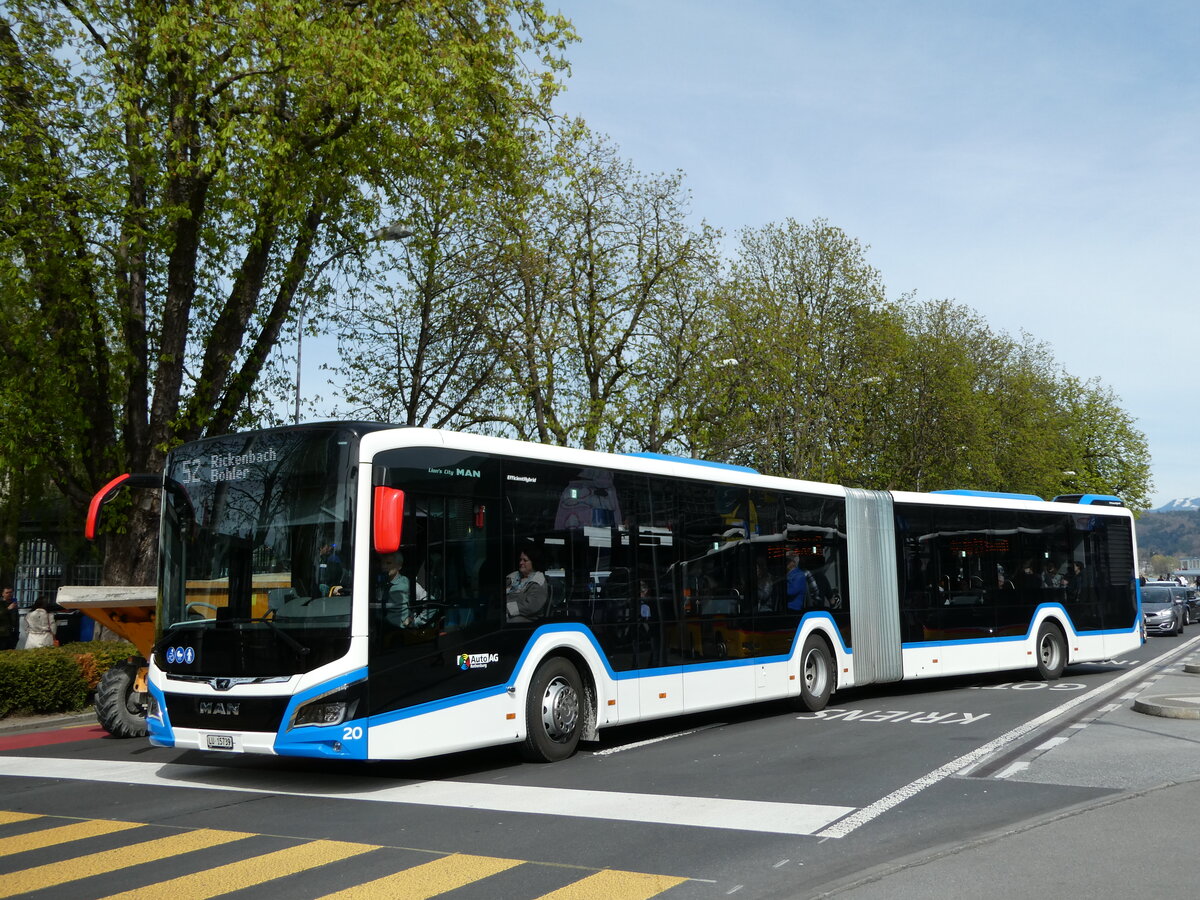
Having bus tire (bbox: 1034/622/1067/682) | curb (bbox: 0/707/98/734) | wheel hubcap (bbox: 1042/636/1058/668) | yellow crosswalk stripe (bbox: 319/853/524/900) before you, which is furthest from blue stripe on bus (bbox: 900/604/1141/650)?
yellow crosswalk stripe (bbox: 319/853/524/900)

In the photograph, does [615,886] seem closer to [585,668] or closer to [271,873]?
[271,873]

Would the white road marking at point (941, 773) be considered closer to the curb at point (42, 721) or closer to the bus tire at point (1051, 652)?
the bus tire at point (1051, 652)

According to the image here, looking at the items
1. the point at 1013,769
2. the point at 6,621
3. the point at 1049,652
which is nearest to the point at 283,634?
the point at 1013,769

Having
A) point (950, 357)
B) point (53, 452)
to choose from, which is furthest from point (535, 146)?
point (950, 357)

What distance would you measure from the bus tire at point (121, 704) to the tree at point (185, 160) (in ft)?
20.1

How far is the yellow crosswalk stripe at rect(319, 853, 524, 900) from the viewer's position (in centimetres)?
623

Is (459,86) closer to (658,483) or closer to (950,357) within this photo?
(658,483)

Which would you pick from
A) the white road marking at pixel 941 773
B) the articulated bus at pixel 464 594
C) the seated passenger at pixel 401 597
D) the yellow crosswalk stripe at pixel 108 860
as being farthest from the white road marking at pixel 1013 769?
the yellow crosswalk stripe at pixel 108 860

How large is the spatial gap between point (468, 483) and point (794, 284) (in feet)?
Answer: 103

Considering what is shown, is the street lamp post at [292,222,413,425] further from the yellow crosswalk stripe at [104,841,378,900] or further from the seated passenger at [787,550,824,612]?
the yellow crosswalk stripe at [104,841,378,900]

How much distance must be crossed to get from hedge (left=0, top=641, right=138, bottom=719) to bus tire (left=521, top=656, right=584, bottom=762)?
7150mm

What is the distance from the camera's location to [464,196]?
67.6ft

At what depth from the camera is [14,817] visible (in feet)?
29.1

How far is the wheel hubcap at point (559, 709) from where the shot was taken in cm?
1123
